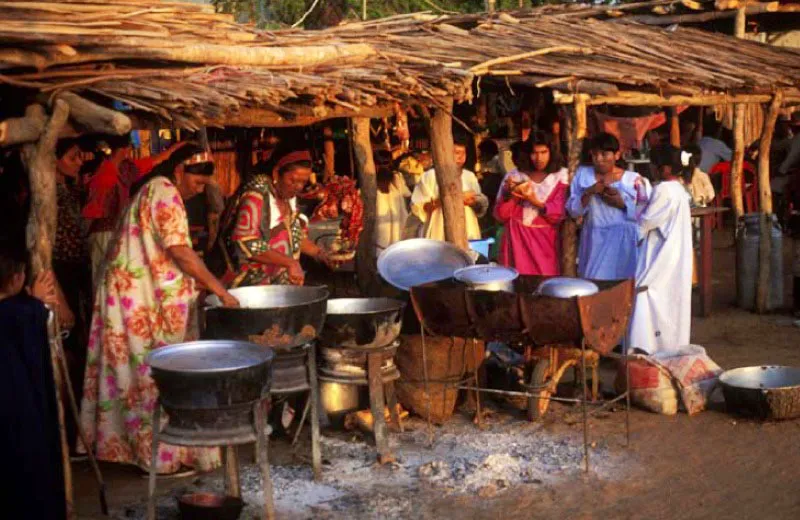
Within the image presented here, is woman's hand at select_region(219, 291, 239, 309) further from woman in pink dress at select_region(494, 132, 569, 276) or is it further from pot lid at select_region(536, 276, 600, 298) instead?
woman in pink dress at select_region(494, 132, 569, 276)

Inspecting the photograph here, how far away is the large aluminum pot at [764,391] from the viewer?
7.60m

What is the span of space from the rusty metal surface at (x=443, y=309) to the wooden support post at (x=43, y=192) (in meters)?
2.69

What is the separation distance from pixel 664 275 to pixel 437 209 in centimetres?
205

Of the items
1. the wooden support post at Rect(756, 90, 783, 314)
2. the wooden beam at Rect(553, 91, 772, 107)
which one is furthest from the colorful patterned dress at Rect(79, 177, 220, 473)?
the wooden support post at Rect(756, 90, 783, 314)

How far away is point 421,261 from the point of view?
25.9 feet

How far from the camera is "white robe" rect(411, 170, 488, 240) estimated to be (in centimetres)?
955

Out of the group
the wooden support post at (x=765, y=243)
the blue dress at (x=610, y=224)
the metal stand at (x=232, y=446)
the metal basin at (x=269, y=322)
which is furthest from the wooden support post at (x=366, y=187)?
the wooden support post at (x=765, y=243)

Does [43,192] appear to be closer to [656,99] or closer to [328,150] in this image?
[656,99]

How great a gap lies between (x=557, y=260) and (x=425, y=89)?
220 cm

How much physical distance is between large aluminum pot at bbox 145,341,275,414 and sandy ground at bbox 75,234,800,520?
3.98 feet

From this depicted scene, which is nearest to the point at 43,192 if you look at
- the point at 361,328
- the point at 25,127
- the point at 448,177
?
the point at 25,127

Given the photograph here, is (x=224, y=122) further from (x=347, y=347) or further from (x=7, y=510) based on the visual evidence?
(x=7, y=510)

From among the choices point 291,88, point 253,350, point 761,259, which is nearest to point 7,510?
point 253,350

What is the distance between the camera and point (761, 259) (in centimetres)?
1150
